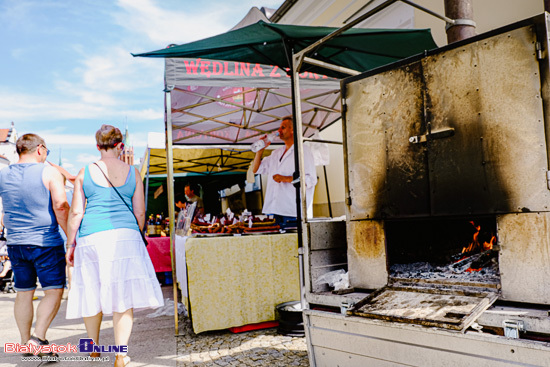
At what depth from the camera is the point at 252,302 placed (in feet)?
14.7

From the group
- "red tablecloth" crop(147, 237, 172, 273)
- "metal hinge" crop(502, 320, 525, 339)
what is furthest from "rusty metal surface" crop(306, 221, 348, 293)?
"red tablecloth" crop(147, 237, 172, 273)

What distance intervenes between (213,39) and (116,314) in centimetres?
253

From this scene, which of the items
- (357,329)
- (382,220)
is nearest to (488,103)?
(382,220)

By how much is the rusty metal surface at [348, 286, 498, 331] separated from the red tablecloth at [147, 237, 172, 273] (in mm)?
5280

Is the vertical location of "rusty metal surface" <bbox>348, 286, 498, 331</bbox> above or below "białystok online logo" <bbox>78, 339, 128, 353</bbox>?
above

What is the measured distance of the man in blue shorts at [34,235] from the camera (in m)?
3.85

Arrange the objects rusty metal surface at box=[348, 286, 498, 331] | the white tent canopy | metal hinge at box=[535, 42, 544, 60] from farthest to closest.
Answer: the white tent canopy, metal hinge at box=[535, 42, 544, 60], rusty metal surface at box=[348, 286, 498, 331]

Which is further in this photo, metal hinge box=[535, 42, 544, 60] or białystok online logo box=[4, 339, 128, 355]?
białystok online logo box=[4, 339, 128, 355]

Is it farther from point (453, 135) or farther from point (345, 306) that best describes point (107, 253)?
point (453, 135)

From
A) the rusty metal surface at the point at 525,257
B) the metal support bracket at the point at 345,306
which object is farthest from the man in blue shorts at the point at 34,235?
the rusty metal surface at the point at 525,257

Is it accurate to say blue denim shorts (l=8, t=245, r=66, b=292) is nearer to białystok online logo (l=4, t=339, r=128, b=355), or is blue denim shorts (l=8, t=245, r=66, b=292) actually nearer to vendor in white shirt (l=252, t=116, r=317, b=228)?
białystok online logo (l=4, t=339, r=128, b=355)

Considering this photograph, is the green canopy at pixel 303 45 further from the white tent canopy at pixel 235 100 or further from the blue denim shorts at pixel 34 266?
the blue denim shorts at pixel 34 266

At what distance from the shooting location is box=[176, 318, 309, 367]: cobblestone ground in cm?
354

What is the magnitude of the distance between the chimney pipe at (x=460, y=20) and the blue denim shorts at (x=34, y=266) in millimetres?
4232
